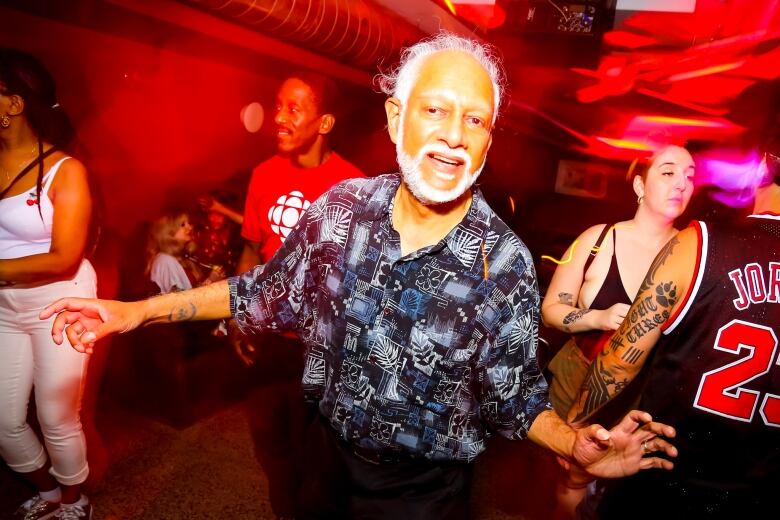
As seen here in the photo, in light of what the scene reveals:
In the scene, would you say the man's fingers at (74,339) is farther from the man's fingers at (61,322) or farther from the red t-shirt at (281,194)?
the red t-shirt at (281,194)

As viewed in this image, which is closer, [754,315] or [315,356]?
[754,315]

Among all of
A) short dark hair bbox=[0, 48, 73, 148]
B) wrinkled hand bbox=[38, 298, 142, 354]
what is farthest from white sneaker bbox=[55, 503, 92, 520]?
short dark hair bbox=[0, 48, 73, 148]

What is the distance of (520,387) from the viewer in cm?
150

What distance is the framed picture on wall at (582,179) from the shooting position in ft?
33.0

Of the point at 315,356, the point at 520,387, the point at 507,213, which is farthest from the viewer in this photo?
the point at 507,213

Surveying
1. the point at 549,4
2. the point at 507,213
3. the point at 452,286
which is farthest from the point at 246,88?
the point at 507,213

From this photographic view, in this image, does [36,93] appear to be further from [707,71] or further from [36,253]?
[707,71]

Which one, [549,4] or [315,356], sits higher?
[549,4]

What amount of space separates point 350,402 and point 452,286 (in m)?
0.53

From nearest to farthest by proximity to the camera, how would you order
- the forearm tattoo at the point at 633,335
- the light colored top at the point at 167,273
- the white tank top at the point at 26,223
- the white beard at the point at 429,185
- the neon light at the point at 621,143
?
the white beard at the point at 429,185
the forearm tattoo at the point at 633,335
the white tank top at the point at 26,223
the light colored top at the point at 167,273
the neon light at the point at 621,143

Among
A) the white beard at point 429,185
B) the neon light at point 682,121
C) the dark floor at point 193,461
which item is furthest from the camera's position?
the neon light at point 682,121

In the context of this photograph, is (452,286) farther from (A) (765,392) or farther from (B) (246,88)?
(B) (246,88)

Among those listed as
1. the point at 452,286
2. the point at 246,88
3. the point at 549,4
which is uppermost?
the point at 549,4

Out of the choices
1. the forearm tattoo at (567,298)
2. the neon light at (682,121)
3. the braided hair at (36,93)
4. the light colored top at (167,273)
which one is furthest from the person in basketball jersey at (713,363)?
the neon light at (682,121)
